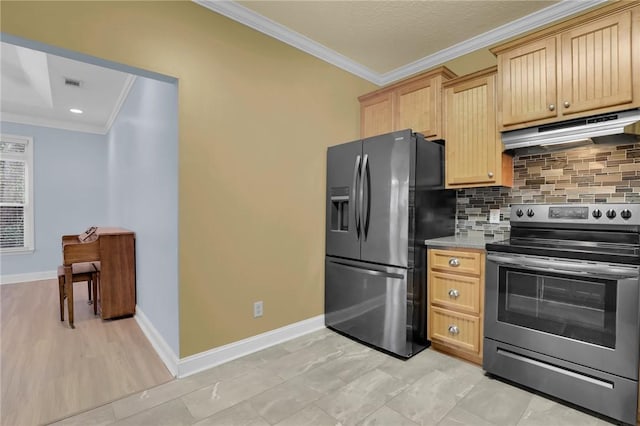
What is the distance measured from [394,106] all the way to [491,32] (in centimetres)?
98

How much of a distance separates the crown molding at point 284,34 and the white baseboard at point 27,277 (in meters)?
5.43

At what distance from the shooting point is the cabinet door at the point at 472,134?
2.39 metres

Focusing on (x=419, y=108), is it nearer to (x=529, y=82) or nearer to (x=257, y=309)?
(x=529, y=82)

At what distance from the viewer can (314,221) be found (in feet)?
9.73

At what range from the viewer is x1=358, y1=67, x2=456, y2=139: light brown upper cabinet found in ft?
8.80

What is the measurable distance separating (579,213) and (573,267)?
0.47 metres

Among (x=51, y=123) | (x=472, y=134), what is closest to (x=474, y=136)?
(x=472, y=134)

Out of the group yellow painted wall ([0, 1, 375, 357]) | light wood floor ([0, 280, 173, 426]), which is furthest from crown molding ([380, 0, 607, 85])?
light wood floor ([0, 280, 173, 426])

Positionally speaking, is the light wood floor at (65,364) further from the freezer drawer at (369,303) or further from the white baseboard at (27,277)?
the white baseboard at (27,277)

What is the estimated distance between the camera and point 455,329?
236 cm

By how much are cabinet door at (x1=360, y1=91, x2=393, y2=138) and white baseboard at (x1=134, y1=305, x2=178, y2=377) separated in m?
2.66

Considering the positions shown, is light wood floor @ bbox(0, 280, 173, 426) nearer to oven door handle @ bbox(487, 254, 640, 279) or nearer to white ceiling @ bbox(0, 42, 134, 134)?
oven door handle @ bbox(487, 254, 640, 279)

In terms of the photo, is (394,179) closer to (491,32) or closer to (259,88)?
(259,88)

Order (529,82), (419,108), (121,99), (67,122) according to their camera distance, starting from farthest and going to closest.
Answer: (67,122) < (121,99) < (419,108) < (529,82)
